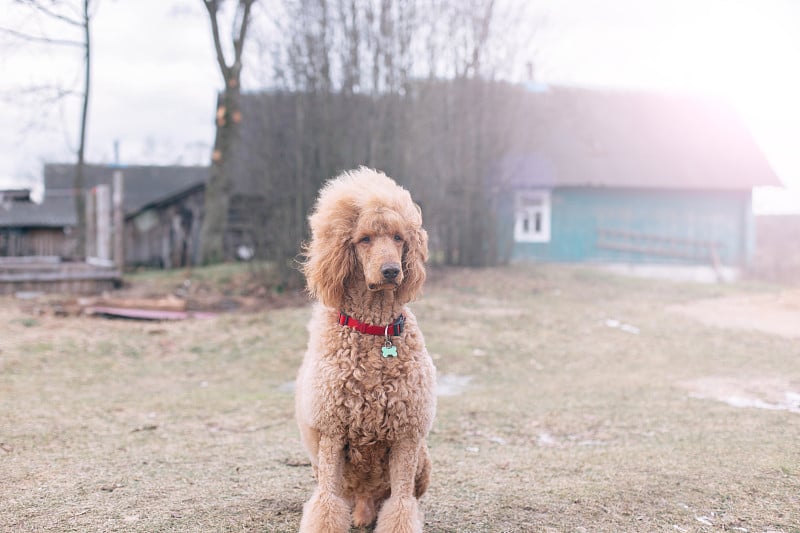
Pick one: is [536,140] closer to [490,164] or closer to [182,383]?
[490,164]

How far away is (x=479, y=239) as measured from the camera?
58.6 ft

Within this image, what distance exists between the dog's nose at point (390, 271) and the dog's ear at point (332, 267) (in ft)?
0.92

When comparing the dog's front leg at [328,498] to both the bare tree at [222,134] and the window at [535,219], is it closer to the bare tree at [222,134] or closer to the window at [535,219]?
the bare tree at [222,134]

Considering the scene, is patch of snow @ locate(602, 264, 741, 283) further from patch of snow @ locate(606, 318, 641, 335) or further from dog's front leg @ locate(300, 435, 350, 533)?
dog's front leg @ locate(300, 435, 350, 533)

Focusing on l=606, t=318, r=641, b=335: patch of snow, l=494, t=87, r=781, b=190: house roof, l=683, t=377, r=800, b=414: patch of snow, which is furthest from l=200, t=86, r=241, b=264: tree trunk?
l=683, t=377, r=800, b=414: patch of snow

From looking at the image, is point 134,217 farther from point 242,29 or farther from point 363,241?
point 363,241

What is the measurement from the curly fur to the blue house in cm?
1943

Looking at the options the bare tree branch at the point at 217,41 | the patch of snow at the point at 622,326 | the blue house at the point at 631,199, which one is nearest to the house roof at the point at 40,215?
the bare tree branch at the point at 217,41

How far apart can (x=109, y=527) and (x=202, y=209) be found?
20.8 m

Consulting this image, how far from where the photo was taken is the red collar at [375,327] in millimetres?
3430

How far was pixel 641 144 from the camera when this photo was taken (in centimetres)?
2494

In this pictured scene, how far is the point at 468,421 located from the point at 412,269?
133 inches

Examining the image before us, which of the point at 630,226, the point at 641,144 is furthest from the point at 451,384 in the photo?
the point at 641,144

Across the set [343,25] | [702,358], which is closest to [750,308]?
[702,358]
